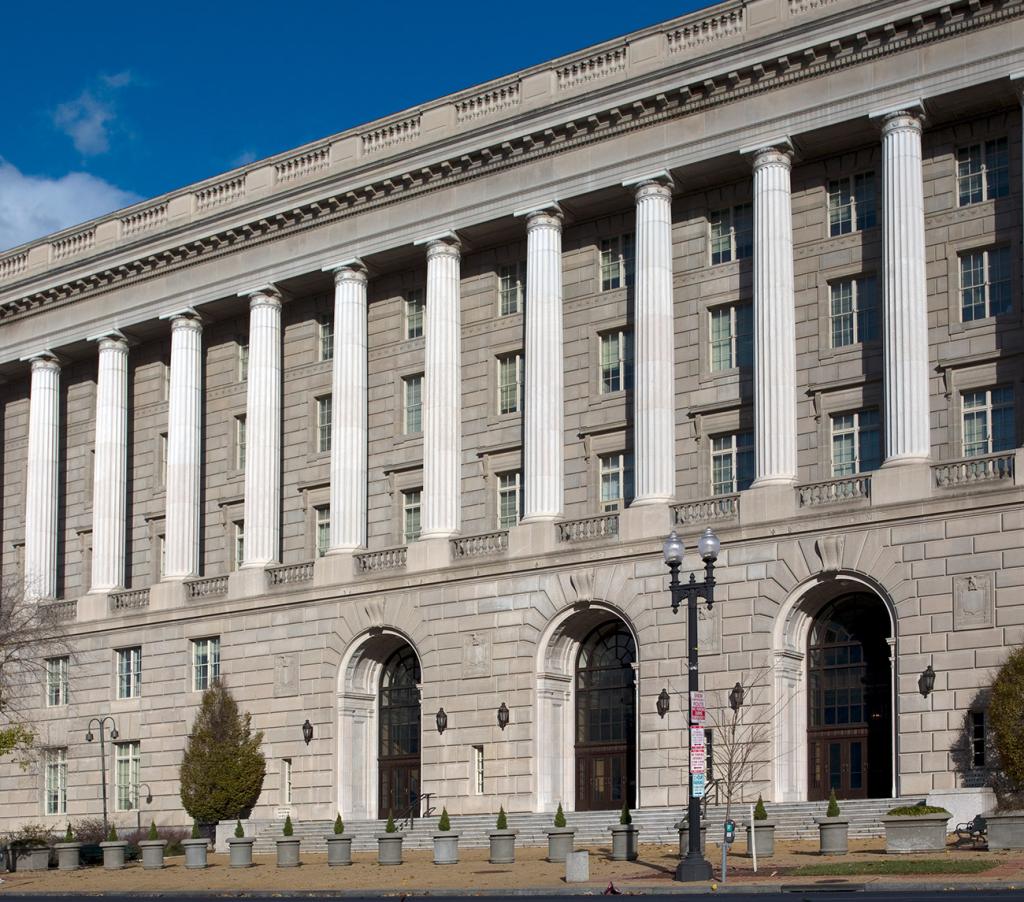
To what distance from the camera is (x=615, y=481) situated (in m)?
59.9

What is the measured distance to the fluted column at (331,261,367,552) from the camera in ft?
212

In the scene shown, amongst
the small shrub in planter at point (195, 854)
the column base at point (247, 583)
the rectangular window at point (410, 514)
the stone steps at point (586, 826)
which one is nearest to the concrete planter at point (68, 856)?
the small shrub in planter at point (195, 854)

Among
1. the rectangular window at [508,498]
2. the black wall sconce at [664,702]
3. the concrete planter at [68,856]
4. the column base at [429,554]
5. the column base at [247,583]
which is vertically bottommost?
the concrete planter at [68,856]

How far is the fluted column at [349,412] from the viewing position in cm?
6475

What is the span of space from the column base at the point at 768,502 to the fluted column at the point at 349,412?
1637 centimetres

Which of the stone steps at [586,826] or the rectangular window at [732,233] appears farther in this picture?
the rectangular window at [732,233]

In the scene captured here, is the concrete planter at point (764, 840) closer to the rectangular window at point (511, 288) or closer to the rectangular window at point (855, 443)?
the rectangular window at point (855, 443)

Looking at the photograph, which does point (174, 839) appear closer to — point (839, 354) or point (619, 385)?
point (619, 385)

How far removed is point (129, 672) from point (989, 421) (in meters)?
35.5

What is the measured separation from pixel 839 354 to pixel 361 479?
18694 millimetres

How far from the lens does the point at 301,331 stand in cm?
7025

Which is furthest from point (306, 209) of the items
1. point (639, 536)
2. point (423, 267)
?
point (639, 536)

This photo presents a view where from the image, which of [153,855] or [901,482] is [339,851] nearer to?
[153,855]

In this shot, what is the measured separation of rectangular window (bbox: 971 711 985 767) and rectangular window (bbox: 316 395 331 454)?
2910 cm
